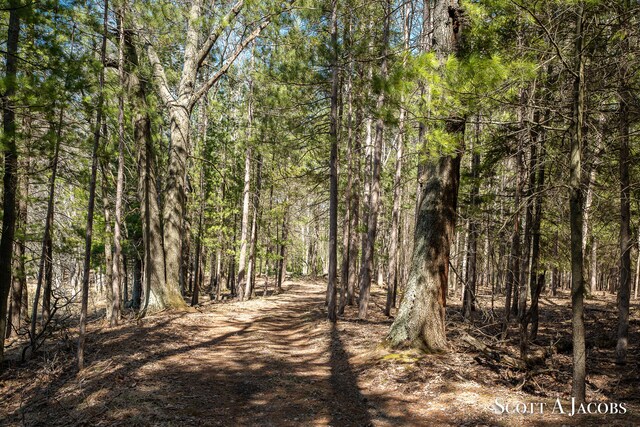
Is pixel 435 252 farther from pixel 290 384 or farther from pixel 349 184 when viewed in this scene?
pixel 349 184

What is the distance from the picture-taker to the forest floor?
5.35 m

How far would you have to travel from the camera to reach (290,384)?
692 centimetres

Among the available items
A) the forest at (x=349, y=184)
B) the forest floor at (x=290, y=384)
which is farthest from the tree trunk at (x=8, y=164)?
the forest floor at (x=290, y=384)

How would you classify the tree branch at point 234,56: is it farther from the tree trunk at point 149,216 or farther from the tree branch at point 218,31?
the tree trunk at point 149,216

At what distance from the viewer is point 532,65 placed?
5328 mm

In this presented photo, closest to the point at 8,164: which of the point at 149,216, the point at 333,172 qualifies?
the point at 149,216

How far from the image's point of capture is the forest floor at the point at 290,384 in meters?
5.35

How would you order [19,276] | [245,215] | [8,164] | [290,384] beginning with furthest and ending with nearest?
[245,215], [19,276], [8,164], [290,384]

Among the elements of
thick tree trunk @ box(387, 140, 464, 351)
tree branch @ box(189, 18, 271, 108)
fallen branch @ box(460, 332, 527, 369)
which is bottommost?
fallen branch @ box(460, 332, 527, 369)

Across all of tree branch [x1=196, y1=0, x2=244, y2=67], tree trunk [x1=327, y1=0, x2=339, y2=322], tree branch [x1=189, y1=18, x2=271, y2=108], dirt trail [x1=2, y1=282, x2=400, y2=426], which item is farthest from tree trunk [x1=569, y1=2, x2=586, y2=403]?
tree branch [x1=189, y1=18, x2=271, y2=108]

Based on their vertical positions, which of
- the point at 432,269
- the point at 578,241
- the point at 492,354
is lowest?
the point at 492,354

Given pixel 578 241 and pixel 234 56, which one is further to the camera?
pixel 234 56

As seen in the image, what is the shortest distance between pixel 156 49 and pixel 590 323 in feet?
57.1

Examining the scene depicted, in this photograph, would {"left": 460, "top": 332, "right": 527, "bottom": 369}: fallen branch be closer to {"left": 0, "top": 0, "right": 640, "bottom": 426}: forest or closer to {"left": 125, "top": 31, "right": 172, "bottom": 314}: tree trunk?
{"left": 0, "top": 0, "right": 640, "bottom": 426}: forest
